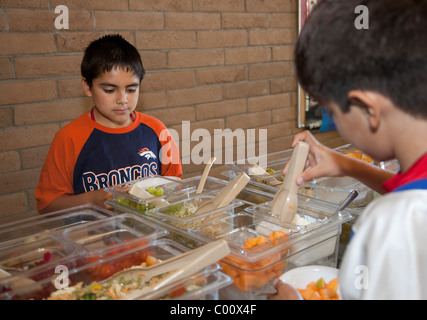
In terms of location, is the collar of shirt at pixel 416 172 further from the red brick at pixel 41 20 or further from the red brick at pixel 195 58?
the red brick at pixel 195 58

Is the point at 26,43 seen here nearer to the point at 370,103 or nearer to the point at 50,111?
the point at 50,111

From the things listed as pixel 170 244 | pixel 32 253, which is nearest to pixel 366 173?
pixel 170 244

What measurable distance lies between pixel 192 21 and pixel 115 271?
2242 millimetres

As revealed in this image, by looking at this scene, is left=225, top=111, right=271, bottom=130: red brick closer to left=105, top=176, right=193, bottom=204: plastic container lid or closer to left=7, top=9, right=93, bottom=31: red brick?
left=7, top=9, right=93, bottom=31: red brick

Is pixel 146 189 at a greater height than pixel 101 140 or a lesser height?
lesser

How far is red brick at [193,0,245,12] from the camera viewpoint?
2.89 meters

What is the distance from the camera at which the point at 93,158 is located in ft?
6.33

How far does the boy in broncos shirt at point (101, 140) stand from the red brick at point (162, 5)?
0.74 m

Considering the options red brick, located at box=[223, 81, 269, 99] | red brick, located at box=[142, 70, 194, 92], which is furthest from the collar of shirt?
red brick, located at box=[223, 81, 269, 99]

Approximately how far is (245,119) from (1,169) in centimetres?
180

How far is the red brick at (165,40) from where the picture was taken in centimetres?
263

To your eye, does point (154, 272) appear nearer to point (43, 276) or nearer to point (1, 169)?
point (43, 276)

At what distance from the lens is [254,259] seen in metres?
0.99
